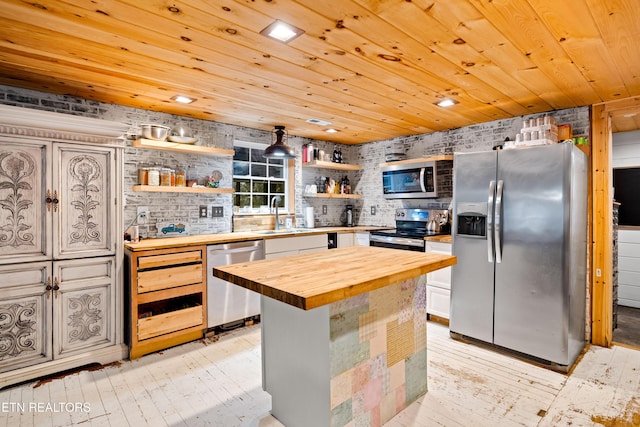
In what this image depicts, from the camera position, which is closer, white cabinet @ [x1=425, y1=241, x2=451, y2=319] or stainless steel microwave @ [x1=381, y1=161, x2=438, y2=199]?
white cabinet @ [x1=425, y1=241, x2=451, y2=319]

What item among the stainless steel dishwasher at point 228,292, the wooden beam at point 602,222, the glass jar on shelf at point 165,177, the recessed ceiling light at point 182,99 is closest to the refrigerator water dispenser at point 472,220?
the wooden beam at point 602,222

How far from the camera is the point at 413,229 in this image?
4.95 metres

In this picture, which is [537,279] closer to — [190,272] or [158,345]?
[190,272]

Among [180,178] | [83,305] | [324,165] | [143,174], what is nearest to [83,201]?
[143,174]

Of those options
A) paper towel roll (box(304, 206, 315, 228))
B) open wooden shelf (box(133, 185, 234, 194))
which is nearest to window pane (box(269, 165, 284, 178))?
paper towel roll (box(304, 206, 315, 228))

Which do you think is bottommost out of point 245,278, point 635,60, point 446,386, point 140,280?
point 446,386

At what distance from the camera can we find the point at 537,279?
295 cm

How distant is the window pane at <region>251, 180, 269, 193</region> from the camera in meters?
4.91

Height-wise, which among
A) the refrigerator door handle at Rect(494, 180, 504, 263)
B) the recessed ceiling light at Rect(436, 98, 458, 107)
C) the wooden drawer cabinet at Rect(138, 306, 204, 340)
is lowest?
the wooden drawer cabinet at Rect(138, 306, 204, 340)

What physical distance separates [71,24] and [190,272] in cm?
225

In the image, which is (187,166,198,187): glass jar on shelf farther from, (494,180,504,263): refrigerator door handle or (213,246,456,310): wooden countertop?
(494,180,504,263): refrigerator door handle

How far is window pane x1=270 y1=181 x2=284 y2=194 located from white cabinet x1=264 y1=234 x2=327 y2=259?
41.4 inches

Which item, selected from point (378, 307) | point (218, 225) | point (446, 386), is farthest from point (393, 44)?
point (218, 225)

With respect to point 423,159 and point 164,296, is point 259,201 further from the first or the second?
point 423,159
